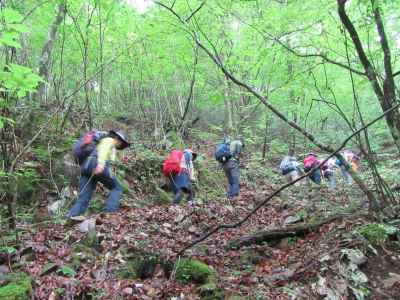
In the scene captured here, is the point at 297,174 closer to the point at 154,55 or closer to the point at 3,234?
the point at 154,55

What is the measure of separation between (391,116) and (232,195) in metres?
5.41

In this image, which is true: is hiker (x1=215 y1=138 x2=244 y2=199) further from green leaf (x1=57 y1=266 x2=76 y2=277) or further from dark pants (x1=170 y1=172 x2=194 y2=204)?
green leaf (x1=57 y1=266 x2=76 y2=277)

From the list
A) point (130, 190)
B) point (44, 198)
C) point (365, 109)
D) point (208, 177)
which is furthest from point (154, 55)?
point (365, 109)

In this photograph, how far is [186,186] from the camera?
967cm

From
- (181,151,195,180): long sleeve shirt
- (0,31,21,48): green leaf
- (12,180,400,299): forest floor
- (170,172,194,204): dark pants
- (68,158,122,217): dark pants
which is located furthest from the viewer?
(181,151,195,180): long sleeve shirt

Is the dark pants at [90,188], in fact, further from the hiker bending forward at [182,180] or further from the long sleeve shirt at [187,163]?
the long sleeve shirt at [187,163]

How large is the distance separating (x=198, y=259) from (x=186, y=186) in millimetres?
4139

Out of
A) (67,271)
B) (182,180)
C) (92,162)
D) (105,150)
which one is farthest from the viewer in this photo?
(182,180)

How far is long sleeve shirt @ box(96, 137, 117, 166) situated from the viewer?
7.29 m

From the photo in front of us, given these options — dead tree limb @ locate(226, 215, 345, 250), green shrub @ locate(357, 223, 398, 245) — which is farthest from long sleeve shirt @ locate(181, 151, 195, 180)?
green shrub @ locate(357, 223, 398, 245)

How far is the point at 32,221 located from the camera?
703 centimetres

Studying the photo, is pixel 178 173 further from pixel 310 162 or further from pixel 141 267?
pixel 141 267

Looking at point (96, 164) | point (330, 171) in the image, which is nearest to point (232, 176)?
point (330, 171)

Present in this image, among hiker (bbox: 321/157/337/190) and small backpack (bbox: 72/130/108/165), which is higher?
small backpack (bbox: 72/130/108/165)
